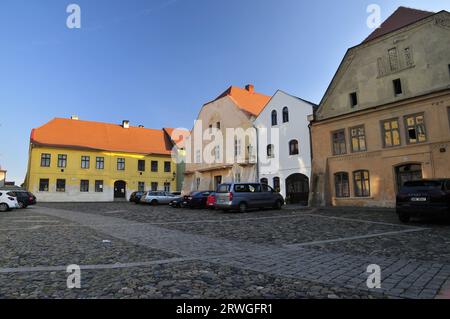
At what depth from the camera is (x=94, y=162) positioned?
43344mm

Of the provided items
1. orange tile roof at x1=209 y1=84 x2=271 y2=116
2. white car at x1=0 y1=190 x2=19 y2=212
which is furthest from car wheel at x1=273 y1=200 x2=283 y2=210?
white car at x1=0 y1=190 x2=19 y2=212

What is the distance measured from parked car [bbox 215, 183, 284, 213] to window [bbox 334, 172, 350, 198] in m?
4.58

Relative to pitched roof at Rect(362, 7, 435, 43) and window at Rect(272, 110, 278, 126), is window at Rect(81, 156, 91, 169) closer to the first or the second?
window at Rect(272, 110, 278, 126)

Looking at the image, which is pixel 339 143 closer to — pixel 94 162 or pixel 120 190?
pixel 120 190

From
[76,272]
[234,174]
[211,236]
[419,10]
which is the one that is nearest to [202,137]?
[234,174]

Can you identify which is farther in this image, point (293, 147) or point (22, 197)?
point (293, 147)

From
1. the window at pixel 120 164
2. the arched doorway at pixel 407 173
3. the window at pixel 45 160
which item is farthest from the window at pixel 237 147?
the window at pixel 45 160

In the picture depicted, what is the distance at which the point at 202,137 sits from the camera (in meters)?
39.2

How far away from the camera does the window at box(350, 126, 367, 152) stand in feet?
70.8

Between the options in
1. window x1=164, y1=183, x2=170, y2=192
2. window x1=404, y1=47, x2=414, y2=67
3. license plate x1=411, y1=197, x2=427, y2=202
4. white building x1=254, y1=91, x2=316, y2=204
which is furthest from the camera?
window x1=164, y1=183, x2=170, y2=192

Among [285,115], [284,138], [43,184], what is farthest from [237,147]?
[43,184]

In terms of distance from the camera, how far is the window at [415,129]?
18.6 meters

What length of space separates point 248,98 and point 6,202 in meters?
26.8
